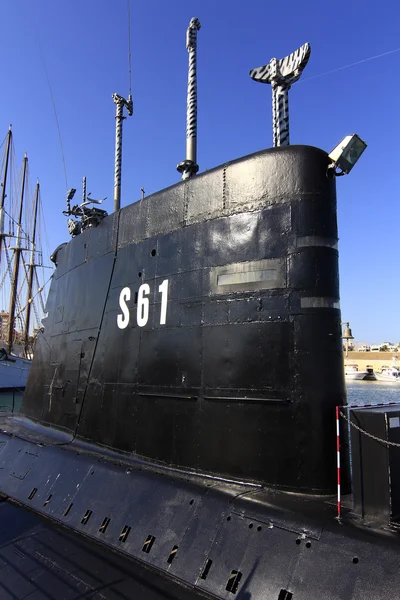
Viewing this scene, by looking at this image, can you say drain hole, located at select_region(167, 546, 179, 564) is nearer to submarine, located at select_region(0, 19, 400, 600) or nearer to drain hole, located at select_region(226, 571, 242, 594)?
submarine, located at select_region(0, 19, 400, 600)

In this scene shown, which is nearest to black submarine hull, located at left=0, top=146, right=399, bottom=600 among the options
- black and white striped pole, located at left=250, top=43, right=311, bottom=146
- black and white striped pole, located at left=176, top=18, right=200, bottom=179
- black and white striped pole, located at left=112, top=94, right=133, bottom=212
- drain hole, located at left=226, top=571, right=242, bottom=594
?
drain hole, located at left=226, top=571, right=242, bottom=594

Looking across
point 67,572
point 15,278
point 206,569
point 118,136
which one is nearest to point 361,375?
point 15,278

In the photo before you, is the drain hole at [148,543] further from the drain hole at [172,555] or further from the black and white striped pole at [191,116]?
the black and white striped pole at [191,116]

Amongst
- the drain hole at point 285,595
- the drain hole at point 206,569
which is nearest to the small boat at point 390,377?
the drain hole at point 206,569

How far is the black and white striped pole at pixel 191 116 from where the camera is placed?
6.91 metres

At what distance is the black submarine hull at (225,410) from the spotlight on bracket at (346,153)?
134 mm

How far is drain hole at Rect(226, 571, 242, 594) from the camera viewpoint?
3.83m

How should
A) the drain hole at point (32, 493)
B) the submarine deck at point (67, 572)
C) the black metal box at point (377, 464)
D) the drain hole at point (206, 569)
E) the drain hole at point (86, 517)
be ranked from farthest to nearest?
the drain hole at point (32, 493), the drain hole at point (86, 517), the submarine deck at point (67, 572), the drain hole at point (206, 569), the black metal box at point (377, 464)

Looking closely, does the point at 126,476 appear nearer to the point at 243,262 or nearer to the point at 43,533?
the point at 43,533

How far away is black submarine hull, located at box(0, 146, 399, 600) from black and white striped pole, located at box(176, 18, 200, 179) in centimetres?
84

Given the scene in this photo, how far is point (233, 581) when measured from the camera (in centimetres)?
389

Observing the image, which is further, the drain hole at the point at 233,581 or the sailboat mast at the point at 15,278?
the sailboat mast at the point at 15,278

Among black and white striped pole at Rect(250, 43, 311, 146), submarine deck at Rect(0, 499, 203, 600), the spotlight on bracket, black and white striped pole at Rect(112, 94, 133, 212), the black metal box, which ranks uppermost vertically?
black and white striped pole at Rect(112, 94, 133, 212)

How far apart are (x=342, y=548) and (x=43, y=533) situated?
390 centimetres
